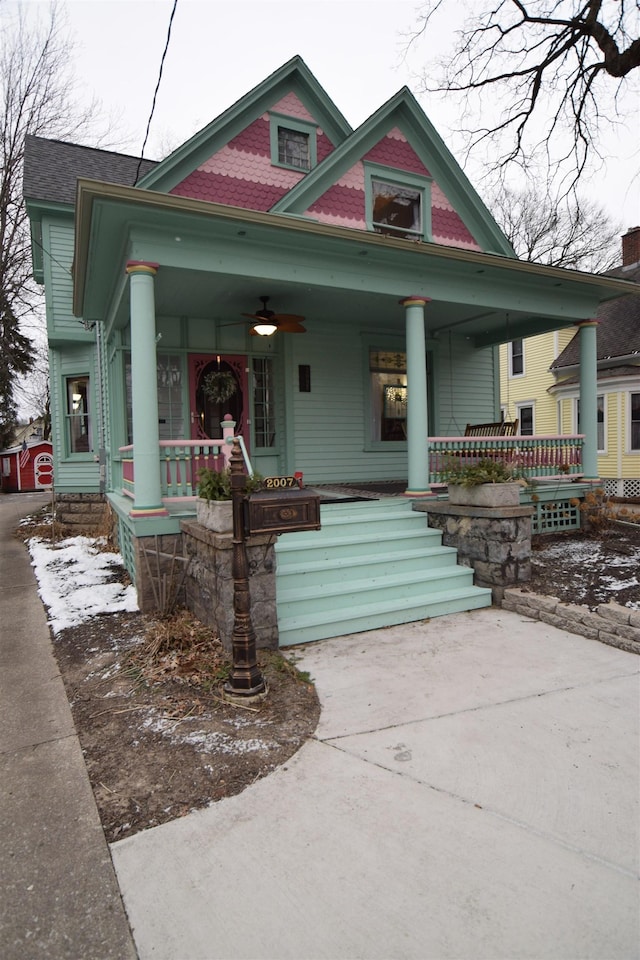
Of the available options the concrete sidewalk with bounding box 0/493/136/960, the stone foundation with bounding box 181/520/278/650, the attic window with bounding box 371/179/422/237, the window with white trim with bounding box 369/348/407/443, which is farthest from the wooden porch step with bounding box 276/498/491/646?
the attic window with bounding box 371/179/422/237

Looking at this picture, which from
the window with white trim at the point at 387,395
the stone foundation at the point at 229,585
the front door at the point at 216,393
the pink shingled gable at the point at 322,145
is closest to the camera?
the stone foundation at the point at 229,585

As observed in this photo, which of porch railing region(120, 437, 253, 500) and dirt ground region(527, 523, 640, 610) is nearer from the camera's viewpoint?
dirt ground region(527, 523, 640, 610)

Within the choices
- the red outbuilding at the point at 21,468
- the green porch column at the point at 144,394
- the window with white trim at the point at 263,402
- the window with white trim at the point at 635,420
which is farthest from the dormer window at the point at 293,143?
the red outbuilding at the point at 21,468

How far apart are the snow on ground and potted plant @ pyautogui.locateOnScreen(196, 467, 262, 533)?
147 cm

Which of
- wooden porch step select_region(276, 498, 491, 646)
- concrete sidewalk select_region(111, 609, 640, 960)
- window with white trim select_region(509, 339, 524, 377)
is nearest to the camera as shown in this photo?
concrete sidewalk select_region(111, 609, 640, 960)

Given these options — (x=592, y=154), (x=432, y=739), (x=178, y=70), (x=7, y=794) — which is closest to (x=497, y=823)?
(x=432, y=739)

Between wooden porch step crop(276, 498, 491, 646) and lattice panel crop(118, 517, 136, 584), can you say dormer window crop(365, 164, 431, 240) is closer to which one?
wooden porch step crop(276, 498, 491, 646)

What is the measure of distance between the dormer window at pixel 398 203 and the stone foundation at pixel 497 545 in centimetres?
495

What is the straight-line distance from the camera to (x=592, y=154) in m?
8.88

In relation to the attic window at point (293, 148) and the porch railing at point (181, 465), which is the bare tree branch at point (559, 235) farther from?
the porch railing at point (181, 465)

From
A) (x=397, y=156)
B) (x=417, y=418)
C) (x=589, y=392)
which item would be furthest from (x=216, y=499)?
(x=397, y=156)

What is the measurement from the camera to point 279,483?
3895 millimetres

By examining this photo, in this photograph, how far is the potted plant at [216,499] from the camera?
4.09m

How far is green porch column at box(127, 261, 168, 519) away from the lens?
200 inches
